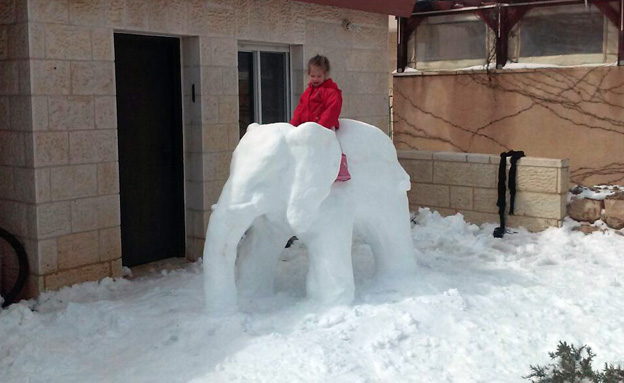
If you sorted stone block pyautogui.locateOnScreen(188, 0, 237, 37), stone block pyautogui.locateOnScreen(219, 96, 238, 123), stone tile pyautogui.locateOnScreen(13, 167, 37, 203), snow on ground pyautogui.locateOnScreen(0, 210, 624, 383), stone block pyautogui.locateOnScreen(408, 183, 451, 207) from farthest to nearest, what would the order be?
stone block pyautogui.locateOnScreen(408, 183, 451, 207) < stone block pyautogui.locateOnScreen(219, 96, 238, 123) < stone block pyautogui.locateOnScreen(188, 0, 237, 37) < stone tile pyautogui.locateOnScreen(13, 167, 37, 203) < snow on ground pyautogui.locateOnScreen(0, 210, 624, 383)

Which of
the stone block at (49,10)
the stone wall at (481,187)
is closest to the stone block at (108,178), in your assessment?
the stone block at (49,10)

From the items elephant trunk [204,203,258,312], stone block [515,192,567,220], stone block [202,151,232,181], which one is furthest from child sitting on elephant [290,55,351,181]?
stone block [515,192,567,220]

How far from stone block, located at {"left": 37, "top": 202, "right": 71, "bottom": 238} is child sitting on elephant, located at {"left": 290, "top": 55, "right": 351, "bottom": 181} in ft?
7.08

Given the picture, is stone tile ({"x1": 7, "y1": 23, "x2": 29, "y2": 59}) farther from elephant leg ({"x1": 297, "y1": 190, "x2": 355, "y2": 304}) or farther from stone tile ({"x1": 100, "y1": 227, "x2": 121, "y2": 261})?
elephant leg ({"x1": 297, "y1": 190, "x2": 355, "y2": 304})

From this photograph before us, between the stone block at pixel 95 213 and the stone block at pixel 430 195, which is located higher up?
the stone block at pixel 95 213

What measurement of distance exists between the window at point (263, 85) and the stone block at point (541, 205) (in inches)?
120

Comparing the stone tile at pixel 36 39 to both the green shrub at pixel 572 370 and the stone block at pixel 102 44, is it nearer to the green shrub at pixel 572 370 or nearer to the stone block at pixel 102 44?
the stone block at pixel 102 44

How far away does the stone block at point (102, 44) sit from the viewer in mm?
6434

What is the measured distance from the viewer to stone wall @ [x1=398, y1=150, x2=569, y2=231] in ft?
28.0

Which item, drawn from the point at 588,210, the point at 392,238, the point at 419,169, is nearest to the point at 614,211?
the point at 588,210

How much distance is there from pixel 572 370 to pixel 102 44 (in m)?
4.75

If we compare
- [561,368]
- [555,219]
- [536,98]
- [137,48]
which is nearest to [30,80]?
[137,48]

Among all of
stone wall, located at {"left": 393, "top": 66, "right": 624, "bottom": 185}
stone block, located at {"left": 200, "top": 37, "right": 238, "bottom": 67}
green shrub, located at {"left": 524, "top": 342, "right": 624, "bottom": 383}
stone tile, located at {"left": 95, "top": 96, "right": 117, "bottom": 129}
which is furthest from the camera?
stone wall, located at {"left": 393, "top": 66, "right": 624, "bottom": 185}

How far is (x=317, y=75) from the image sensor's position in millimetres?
5918
